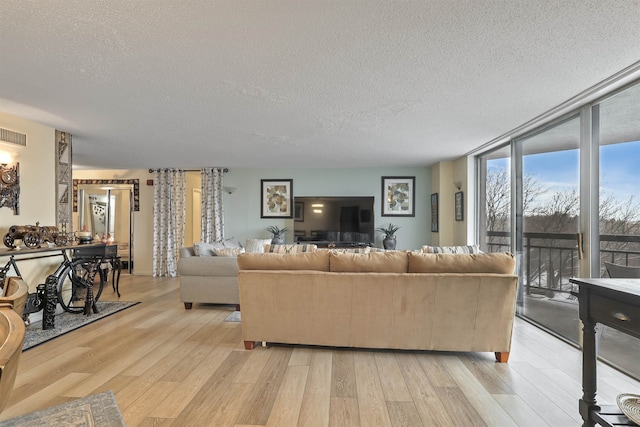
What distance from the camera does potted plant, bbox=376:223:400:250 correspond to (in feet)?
22.4

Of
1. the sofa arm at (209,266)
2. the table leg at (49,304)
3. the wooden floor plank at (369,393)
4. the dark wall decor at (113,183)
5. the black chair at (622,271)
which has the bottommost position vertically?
the wooden floor plank at (369,393)

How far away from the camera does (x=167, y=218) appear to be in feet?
24.3

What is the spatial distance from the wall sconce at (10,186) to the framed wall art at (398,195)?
237 inches

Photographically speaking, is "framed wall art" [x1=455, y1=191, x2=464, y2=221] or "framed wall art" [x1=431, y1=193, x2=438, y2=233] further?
"framed wall art" [x1=431, y1=193, x2=438, y2=233]

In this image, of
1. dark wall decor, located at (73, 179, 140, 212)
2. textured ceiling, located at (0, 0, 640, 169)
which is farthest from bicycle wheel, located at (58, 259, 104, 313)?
dark wall decor, located at (73, 179, 140, 212)

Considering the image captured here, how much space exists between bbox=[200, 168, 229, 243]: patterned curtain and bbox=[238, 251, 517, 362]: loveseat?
183 inches

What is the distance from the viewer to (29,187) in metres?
3.97

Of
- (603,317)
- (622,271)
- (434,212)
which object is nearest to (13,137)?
(603,317)

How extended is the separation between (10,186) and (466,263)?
4.90 m

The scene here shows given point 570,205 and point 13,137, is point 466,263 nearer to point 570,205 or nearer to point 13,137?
point 570,205

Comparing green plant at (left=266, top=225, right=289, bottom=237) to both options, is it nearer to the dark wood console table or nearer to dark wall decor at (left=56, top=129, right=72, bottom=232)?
dark wall decor at (left=56, top=129, right=72, bottom=232)

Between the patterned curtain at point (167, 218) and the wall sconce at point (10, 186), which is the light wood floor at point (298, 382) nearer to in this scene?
the wall sconce at point (10, 186)

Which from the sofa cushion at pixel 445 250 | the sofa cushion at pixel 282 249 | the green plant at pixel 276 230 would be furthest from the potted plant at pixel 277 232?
the sofa cushion at pixel 445 250

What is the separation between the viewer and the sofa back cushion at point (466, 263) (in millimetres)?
2809
